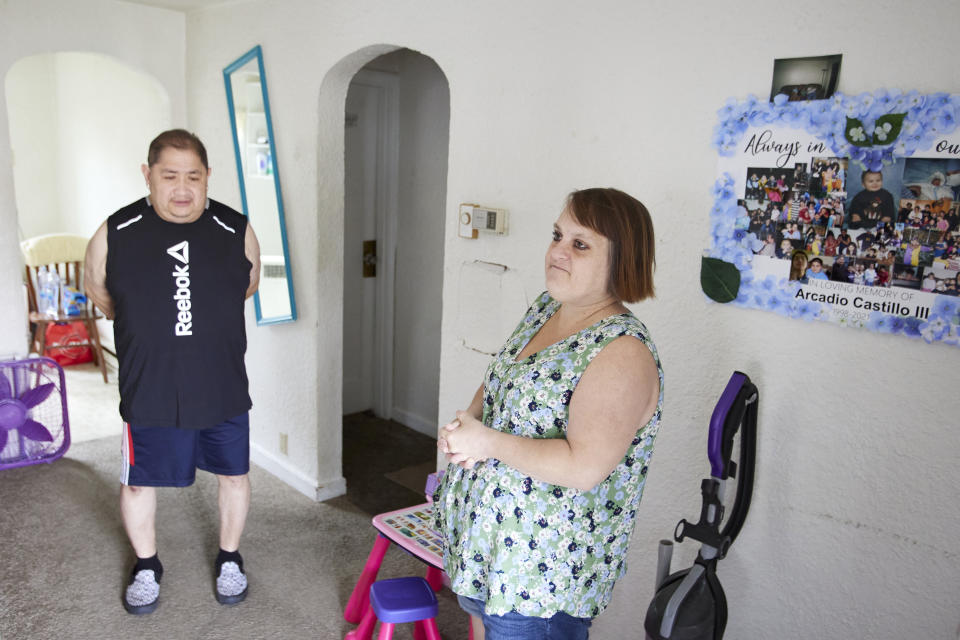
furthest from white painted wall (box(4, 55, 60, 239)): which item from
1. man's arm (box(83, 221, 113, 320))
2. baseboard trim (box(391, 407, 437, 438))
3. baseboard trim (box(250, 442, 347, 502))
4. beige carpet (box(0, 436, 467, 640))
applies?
man's arm (box(83, 221, 113, 320))

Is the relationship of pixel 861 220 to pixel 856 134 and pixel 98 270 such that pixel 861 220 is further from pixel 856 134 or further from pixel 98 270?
pixel 98 270

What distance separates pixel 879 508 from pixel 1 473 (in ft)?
11.9

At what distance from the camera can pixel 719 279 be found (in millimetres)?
1841

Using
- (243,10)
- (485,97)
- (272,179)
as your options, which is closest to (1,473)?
(272,179)

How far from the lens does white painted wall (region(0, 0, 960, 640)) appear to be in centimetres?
156

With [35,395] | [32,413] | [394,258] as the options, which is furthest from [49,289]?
[394,258]

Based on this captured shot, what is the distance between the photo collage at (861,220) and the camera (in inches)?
58.9

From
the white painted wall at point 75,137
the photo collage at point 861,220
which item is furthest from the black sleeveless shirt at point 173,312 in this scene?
the white painted wall at point 75,137

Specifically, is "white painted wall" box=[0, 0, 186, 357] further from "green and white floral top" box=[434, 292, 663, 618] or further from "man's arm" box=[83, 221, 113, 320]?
"green and white floral top" box=[434, 292, 663, 618]

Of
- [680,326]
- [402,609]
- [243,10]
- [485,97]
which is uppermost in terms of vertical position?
[243,10]

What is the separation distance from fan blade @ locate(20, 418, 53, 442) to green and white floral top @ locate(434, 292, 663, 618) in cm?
281

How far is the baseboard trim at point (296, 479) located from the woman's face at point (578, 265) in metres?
2.26

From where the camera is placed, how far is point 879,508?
162 cm

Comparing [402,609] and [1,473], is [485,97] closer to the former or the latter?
[402,609]
